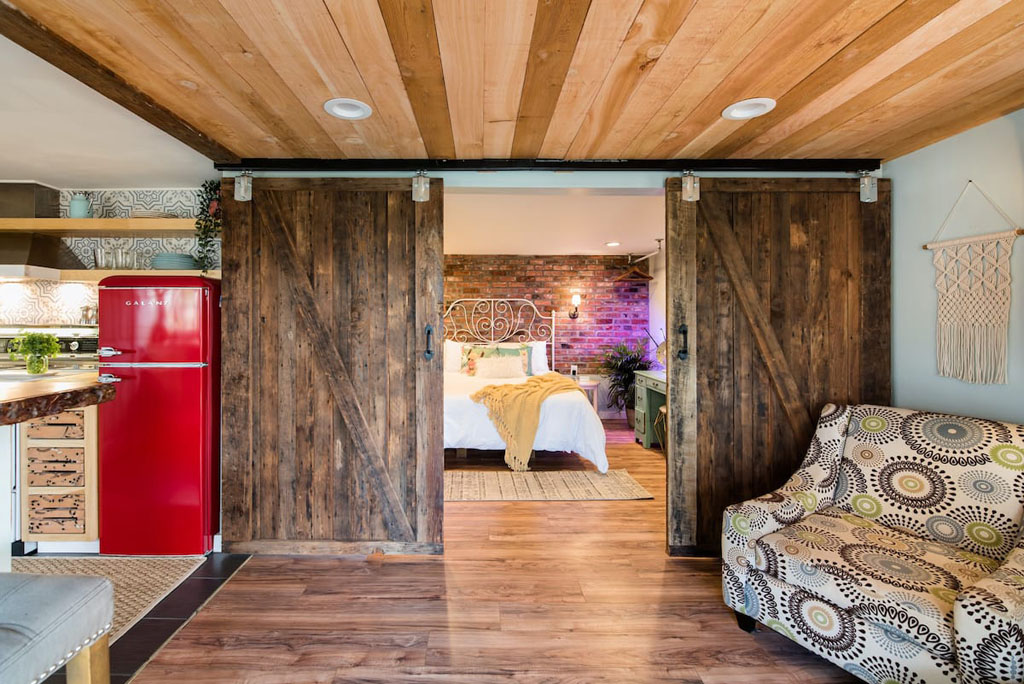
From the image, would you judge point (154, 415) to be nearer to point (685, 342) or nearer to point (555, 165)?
point (555, 165)

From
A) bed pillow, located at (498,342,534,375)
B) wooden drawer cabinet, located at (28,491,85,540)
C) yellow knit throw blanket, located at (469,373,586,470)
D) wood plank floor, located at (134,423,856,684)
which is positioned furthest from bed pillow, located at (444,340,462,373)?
wooden drawer cabinet, located at (28,491,85,540)

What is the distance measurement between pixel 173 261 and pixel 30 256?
0.99 metres

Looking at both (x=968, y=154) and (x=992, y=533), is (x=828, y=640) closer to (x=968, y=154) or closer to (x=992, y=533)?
(x=992, y=533)

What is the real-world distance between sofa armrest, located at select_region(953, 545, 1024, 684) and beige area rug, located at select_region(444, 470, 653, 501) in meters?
2.29

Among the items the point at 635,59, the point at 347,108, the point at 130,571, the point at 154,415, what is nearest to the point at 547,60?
the point at 635,59

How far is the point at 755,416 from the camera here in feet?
9.17

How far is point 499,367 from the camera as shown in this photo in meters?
5.66

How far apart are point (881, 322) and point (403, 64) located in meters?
2.91

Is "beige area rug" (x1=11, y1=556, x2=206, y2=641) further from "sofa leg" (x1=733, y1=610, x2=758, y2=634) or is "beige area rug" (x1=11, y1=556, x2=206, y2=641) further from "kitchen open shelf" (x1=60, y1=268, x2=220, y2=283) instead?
"sofa leg" (x1=733, y1=610, x2=758, y2=634)

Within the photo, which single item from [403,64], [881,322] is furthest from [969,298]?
[403,64]

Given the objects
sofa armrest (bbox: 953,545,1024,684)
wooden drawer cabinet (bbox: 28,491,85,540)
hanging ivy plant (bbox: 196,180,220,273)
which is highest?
hanging ivy plant (bbox: 196,180,220,273)

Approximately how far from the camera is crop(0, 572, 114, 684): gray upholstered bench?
Result: 1100 millimetres

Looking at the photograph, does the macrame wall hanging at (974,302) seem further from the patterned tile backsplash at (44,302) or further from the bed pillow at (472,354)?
the patterned tile backsplash at (44,302)

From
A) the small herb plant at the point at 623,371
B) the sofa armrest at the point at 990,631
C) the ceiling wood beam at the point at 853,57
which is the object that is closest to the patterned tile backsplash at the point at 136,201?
the ceiling wood beam at the point at 853,57
